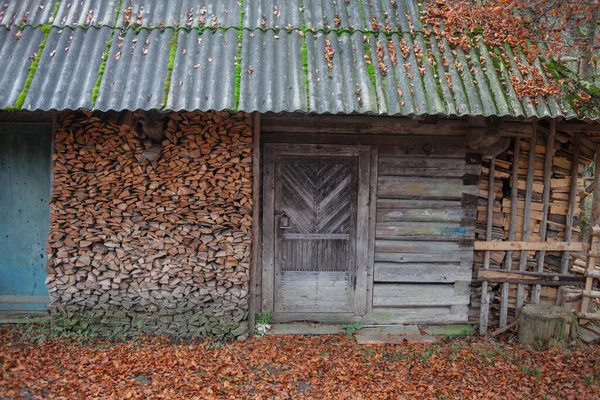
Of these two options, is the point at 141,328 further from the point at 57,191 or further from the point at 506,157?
the point at 506,157

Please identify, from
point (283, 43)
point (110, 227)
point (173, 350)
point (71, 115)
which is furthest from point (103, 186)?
point (283, 43)

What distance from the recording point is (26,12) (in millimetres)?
5566

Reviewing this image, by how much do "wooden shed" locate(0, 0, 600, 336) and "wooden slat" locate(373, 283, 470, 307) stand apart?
1.2 inches

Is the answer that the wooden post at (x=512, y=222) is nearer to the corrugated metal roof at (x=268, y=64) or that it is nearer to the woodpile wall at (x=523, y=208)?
the woodpile wall at (x=523, y=208)

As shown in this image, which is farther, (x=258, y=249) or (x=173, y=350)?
(x=258, y=249)

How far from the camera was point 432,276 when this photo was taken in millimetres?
6156

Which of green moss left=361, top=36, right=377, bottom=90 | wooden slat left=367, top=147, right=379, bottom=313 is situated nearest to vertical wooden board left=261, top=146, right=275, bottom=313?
wooden slat left=367, top=147, right=379, bottom=313

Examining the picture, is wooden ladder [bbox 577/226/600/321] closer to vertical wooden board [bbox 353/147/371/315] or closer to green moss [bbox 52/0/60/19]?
vertical wooden board [bbox 353/147/371/315]

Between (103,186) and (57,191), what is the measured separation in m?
0.54

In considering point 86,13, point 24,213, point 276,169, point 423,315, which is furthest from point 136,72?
point 423,315

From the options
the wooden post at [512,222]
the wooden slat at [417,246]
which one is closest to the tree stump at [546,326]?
the wooden post at [512,222]

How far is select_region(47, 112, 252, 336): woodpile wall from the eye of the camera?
17.6 ft

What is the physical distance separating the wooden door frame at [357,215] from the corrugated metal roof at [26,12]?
3.10m

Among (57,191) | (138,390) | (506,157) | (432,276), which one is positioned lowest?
(138,390)
